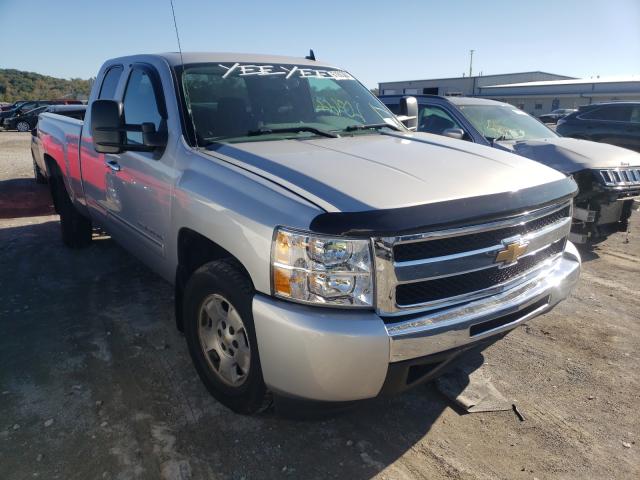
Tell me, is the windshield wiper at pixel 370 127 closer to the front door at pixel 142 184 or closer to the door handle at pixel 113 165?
the front door at pixel 142 184

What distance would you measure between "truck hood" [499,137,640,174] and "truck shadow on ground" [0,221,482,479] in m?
3.41

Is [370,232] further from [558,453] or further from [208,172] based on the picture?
[558,453]

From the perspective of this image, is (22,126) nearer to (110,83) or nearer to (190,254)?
(110,83)

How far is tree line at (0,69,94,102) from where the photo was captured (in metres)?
64.9

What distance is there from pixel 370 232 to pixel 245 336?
0.90 meters

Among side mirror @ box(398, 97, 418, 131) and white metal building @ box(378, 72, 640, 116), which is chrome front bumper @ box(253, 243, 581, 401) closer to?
side mirror @ box(398, 97, 418, 131)

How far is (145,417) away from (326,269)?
1.48 metres

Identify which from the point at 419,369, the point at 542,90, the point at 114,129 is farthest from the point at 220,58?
the point at 542,90

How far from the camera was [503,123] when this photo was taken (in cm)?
699

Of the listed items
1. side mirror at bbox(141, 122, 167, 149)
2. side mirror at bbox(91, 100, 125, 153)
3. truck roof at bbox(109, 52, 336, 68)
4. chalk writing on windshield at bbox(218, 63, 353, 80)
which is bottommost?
side mirror at bbox(141, 122, 167, 149)

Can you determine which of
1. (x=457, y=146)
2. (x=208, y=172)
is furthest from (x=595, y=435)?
(x=208, y=172)

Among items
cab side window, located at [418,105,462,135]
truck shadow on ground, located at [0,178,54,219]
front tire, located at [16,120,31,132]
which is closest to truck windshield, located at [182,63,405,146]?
cab side window, located at [418,105,462,135]

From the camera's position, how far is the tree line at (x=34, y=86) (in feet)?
213

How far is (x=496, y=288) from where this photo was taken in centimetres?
246
